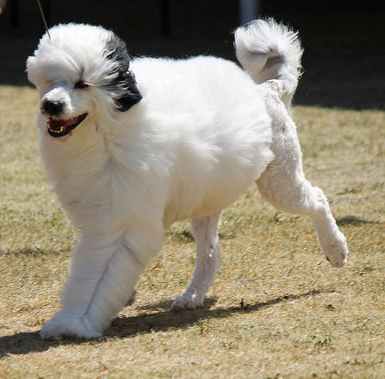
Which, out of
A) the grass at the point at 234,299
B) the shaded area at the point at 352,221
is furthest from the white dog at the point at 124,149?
the shaded area at the point at 352,221

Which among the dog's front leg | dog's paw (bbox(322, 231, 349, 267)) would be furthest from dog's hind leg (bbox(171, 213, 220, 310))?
the dog's front leg

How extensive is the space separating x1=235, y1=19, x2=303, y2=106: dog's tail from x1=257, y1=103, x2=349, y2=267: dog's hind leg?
0.36 metres

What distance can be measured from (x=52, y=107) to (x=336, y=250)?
2158 millimetres

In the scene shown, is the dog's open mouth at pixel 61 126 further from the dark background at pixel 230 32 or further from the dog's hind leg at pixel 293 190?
the dark background at pixel 230 32

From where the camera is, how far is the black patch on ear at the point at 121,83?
5.27m

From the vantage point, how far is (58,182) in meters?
5.48

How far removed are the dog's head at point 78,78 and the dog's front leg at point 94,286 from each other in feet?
1.94

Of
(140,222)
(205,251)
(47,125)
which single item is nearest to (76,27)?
(47,125)

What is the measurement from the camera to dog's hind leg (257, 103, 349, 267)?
20.5ft

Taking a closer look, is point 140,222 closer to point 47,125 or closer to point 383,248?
point 47,125

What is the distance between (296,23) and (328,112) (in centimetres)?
684

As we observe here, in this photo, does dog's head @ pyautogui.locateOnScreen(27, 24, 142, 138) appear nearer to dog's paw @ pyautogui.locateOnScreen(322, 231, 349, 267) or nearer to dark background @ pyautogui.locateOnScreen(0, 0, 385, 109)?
dog's paw @ pyautogui.locateOnScreen(322, 231, 349, 267)

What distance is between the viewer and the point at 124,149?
536 centimetres

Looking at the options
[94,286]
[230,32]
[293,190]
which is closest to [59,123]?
[94,286]
